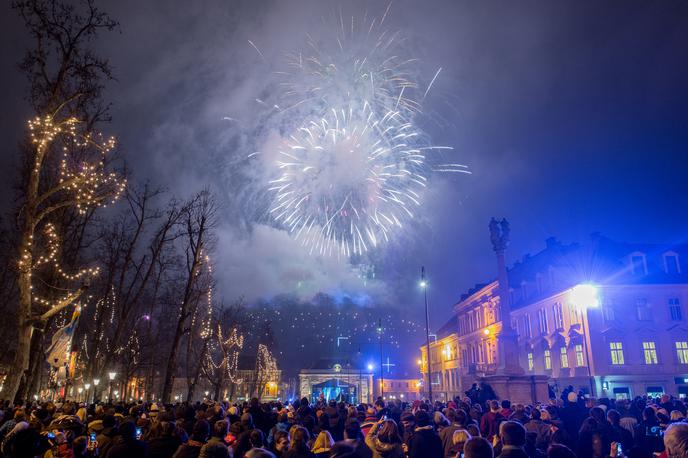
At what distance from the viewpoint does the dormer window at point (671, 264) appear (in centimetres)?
4058

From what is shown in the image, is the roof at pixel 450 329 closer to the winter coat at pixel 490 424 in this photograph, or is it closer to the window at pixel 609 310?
the window at pixel 609 310

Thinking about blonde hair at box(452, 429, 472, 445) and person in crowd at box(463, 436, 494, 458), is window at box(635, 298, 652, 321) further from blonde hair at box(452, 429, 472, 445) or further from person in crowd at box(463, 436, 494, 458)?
person in crowd at box(463, 436, 494, 458)

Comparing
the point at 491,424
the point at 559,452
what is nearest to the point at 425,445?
the point at 559,452

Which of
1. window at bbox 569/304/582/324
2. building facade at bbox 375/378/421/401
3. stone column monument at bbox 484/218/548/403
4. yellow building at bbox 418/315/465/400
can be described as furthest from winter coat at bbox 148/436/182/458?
building facade at bbox 375/378/421/401

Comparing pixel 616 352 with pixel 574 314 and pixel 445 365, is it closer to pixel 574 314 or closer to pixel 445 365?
pixel 574 314

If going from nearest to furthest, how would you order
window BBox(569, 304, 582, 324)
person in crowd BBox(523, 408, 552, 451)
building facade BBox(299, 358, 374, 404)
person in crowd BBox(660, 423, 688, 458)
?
1. person in crowd BBox(660, 423, 688, 458)
2. person in crowd BBox(523, 408, 552, 451)
3. window BBox(569, 304, 582, 324)
4. building facade BBox(299, 358, 374, 404)

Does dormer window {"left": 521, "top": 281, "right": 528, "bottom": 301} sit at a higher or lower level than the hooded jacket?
higher

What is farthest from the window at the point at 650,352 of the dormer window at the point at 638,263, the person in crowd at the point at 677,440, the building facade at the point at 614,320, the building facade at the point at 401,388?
the building facade at the point at 401,388

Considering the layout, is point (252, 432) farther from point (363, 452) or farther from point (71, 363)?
point (71, 363)

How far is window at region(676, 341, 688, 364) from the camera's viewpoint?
3806cm

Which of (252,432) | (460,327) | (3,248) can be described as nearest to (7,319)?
(3,248)

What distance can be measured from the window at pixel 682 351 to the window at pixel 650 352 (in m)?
1.80

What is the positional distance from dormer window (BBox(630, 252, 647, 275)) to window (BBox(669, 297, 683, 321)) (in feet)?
9.78

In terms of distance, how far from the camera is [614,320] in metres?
38.8
